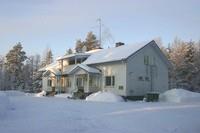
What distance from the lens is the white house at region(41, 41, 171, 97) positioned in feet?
120

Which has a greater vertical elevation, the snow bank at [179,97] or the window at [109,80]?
the window at [109,80]

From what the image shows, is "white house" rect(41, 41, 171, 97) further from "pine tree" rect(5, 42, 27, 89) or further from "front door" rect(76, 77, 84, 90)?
"pine tree" rect(5, 42, 27, 89)

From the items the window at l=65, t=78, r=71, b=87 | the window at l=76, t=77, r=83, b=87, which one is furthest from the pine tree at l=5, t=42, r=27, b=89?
the window at l=76, t=77, r=83, b=87

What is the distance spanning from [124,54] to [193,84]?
23.4 m

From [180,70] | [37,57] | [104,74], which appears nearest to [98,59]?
[104,74]

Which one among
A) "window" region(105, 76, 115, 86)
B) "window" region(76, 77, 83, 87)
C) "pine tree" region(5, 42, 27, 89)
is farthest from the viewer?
"pine tree" region(5, 42, 27, 89)

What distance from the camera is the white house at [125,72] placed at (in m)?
36.7

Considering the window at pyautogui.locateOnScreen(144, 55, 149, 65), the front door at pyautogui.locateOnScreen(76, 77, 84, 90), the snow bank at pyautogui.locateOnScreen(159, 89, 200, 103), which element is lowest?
the snow bank at pyautogui.locateOnScreen(159, 89, 200, 103)

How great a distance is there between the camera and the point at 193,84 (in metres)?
56.1

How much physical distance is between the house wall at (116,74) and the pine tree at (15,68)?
1407 inches

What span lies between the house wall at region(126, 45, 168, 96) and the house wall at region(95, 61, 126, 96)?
0.56 m

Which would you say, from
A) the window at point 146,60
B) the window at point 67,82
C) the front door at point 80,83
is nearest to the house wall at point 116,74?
the window at point 146,60

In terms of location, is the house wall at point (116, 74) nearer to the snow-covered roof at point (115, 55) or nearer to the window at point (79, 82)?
the snow-covered roof at point (115, 55)


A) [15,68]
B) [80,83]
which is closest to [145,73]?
[80,83]
